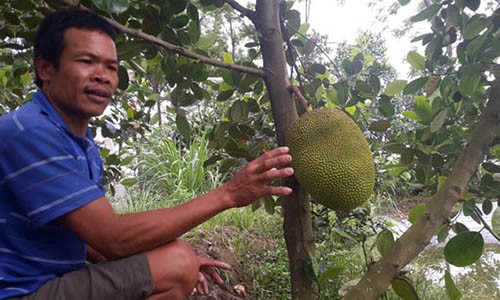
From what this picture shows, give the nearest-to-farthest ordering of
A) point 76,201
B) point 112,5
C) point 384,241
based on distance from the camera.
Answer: point 112,5 → point 76,201 → point 384,241

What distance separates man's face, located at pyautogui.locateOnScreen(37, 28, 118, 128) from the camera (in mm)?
936

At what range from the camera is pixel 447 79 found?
42.9 inches

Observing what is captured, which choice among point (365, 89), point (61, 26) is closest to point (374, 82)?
point (365, 89)

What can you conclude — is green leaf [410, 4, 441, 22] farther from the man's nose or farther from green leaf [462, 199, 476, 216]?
the man's nose

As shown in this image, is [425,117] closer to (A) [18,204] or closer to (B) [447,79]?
(B) [447,79]

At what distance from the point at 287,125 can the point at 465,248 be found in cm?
50

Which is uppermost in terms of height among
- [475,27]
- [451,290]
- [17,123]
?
[475,27]

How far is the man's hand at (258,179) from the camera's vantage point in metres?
0.80

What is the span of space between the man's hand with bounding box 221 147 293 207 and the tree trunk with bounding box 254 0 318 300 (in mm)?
210

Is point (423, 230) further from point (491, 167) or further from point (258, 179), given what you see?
point (491, 167)

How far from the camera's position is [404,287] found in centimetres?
95

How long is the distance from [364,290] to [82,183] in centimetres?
62

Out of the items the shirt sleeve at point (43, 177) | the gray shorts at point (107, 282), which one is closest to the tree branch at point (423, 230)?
the gray shorts at point (107, 282)

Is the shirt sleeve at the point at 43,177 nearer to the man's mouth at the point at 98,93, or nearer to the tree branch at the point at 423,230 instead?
the man's mouth at the point at 98,93
